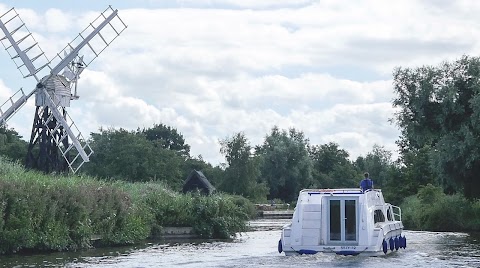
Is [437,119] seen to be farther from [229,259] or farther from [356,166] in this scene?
[356,166]

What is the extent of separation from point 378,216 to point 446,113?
19052mm

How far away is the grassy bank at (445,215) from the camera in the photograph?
5403cm

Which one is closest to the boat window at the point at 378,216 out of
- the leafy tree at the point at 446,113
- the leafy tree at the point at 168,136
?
the leafy tree at the point at 446,113

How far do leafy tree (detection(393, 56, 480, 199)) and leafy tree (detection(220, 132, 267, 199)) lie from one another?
170 ft

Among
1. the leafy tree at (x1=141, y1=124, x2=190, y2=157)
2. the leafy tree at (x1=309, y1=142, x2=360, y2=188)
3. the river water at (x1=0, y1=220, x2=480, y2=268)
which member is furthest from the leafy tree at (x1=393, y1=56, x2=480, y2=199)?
the leafy tree at (x1=141, y1=124, x2=190, y2=157)

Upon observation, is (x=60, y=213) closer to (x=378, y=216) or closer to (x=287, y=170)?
(x=378, y=216)

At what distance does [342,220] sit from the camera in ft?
99.2

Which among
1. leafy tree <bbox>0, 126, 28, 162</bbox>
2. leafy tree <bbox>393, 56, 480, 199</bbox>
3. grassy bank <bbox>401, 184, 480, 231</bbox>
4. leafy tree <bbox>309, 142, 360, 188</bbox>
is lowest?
grassy bank <bbox>401, 184, 480, 231</bbox>

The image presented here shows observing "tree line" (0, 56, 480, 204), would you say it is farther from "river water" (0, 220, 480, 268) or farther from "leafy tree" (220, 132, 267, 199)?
"river water" (0, 220, 480, 268)

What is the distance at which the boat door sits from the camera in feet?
98.7

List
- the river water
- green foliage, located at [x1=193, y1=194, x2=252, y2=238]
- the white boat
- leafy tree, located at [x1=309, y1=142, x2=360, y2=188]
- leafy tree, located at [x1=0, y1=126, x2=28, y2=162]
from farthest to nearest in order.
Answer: leafy tree, located at [x1=309, y1=142, x2=360, y2=188] < leafy tree, located at [x1=0, y1=126, x2=28, y2=162] < green foliage, located at [x1=193, y1=194, x2=252, y2=238] < the white boat < the river water

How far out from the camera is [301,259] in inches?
1114

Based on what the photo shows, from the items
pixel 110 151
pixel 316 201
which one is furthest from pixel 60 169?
pixel 110 151

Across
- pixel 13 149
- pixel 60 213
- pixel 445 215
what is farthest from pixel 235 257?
pixel 13 149
